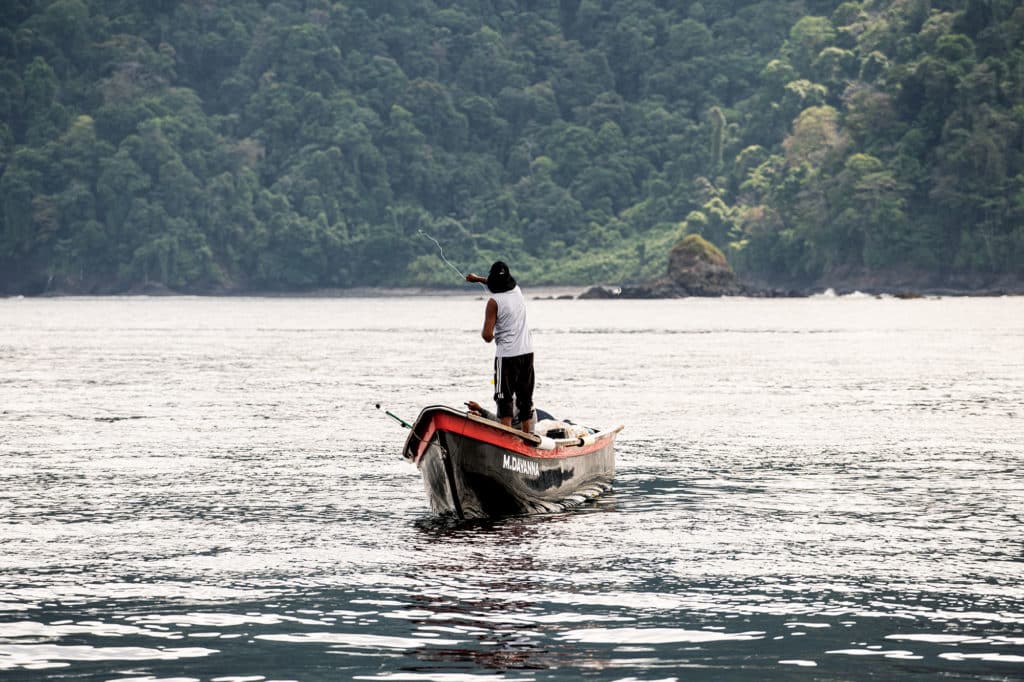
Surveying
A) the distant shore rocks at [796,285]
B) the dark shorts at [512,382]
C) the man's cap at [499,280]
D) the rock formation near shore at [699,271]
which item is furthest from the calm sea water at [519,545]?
the rock formation near shore at [699,271]

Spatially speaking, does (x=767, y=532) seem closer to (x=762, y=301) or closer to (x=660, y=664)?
(x=660, y=664)

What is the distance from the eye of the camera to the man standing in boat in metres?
18.9

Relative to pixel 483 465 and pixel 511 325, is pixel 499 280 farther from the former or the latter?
pixel 483 465

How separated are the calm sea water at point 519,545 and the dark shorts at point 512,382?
1.52 meters

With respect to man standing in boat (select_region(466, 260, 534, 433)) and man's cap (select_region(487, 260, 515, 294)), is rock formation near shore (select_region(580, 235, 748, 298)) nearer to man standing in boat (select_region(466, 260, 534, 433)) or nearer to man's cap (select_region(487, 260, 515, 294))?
man standing in boat (select_region(466, 260, 534, 433))

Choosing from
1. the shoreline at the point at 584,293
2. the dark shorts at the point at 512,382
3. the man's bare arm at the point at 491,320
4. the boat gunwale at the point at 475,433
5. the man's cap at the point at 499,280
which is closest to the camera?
the boat gunwale at the point at 475,433

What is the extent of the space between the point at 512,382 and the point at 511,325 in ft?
2.27

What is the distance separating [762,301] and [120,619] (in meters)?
146

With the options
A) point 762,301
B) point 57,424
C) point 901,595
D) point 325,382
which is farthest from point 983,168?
point 901,595

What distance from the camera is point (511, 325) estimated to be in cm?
1894

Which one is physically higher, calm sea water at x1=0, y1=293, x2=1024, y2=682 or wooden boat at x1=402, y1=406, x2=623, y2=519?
wooden boat at x1=402, y1=406, x2=623, y2=519

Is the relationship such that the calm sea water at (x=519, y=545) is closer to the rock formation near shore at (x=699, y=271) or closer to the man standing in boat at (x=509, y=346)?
the man standing in boat at (x=509, y=346)

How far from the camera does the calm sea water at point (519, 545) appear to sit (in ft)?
37.6

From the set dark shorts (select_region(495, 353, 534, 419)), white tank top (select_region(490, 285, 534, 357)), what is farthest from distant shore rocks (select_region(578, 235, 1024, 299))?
white tank top (select_region(490, 285, 534, 357))
